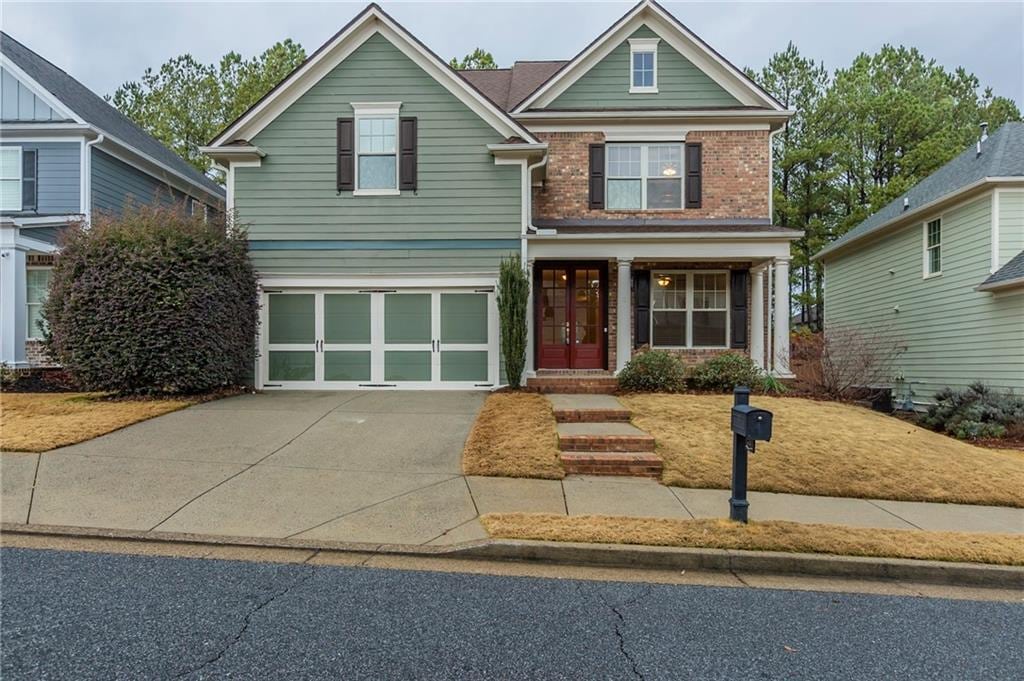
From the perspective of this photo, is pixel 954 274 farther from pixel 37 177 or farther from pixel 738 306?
pixel 37 177

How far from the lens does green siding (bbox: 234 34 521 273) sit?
11.4 meters

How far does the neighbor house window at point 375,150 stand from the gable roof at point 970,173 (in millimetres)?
11363

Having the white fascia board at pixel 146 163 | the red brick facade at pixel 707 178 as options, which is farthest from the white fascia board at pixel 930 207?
the white fascia board at pixel 146 163

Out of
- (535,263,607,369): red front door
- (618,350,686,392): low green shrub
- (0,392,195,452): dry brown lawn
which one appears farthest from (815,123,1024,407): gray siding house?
(0,392,195,452): dry brown lawn

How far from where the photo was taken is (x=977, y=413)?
991 centimetres

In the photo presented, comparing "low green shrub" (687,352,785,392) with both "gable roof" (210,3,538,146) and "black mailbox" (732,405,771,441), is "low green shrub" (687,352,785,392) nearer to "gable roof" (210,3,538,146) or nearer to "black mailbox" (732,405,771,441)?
"gable roof" (210,3,538,146)

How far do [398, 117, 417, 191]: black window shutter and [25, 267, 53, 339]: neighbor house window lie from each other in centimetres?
911

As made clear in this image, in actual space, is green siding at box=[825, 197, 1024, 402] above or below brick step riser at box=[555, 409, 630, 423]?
above

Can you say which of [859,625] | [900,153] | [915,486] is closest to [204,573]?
[859,625]

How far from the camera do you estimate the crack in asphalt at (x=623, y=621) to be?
3.00m

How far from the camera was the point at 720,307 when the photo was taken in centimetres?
1307

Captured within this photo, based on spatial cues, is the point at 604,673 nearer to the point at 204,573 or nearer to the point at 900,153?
the point at 204,573

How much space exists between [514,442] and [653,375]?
4.71m

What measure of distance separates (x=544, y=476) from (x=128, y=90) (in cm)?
3300
